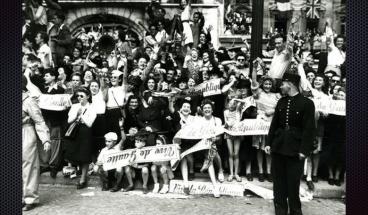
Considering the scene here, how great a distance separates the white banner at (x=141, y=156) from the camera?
738cm

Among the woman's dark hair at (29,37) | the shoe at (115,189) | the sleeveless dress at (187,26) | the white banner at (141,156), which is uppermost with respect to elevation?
the sleeveless dress at (187,26)

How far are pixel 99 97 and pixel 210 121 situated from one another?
1995 millimetres

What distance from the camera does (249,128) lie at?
7547 millimetres

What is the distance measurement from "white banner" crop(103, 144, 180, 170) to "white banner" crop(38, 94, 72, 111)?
125 centimetres

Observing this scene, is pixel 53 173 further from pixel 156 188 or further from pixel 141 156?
pixel 156 188

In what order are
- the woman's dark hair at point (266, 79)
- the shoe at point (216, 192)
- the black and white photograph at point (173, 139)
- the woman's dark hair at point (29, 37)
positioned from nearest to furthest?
the black and white photograph at point (173, 139), the shoe at point (216, 192), the woman's dark hair at point (266, 79), the woman's dark hair at point (29, 37)

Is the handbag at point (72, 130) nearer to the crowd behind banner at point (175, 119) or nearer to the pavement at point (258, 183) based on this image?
the crowd behind banner at point (175, 119)

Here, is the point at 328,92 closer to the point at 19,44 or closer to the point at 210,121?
the point at 210,121

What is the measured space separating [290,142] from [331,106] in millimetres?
1869

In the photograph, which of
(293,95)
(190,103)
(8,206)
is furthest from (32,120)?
(293,95)

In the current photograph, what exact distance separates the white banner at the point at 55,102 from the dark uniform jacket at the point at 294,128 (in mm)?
3737

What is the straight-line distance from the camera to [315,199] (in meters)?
7.27

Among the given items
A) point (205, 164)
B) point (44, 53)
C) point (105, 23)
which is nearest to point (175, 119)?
point (205, 164)

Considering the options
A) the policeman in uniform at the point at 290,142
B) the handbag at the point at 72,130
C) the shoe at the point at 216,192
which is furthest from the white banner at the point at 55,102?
the policeman in uniform at the point at 290,142
